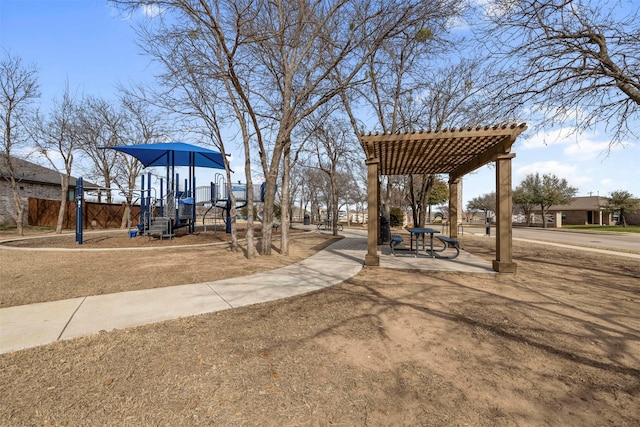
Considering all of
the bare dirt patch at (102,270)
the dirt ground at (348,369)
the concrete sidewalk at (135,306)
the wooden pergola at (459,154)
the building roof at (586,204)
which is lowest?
the dirt ground at (348,369)

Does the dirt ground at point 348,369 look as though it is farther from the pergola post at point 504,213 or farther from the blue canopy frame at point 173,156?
the blue canopy frame at point 173,156

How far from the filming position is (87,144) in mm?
19797

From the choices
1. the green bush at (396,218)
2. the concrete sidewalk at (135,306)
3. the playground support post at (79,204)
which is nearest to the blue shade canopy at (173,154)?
the playground support post at (79,204)

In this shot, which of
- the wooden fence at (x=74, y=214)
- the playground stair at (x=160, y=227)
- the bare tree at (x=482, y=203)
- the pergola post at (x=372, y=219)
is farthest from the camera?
the bare tree at (x=482, y=203)

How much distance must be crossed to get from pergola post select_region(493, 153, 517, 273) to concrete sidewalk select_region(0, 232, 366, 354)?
3.73 meters

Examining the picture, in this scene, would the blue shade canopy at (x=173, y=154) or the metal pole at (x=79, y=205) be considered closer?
the metal pole at (x=79, y=205)

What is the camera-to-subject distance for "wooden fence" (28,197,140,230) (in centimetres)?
2192

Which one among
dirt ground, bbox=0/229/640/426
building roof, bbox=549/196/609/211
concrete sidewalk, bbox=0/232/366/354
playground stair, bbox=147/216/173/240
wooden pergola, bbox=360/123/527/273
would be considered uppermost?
building roof, bbox=549/196/609/211

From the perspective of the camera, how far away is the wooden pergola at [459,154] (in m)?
6.49

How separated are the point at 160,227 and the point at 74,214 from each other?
15.6m

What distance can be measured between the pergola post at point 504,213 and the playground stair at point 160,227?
13.0 metres

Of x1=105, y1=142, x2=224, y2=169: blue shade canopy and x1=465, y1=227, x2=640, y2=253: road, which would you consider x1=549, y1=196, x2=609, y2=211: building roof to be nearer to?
x1=465, y1=227, x2=640, y2=253: road

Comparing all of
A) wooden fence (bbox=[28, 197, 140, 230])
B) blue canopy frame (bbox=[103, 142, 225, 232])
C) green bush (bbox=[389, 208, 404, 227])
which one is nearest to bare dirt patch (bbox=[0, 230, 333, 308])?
blue canopy frame (bbox=[103, 142, 225, 232])

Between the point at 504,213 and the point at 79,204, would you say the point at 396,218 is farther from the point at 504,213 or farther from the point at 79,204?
the point at 79,204
